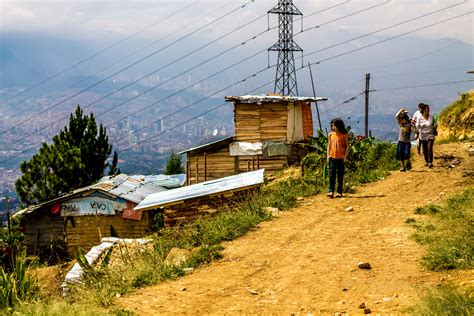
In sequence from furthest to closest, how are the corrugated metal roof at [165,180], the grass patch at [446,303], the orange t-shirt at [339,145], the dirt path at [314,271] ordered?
the corrugated metal roof at [165,180]
the orange t-shirt at [339,145]
the dirt path at [314,271]
the grass patch at [446,303]

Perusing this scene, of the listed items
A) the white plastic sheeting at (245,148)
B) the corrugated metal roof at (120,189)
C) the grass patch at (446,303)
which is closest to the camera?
the grass patch at (446,303)

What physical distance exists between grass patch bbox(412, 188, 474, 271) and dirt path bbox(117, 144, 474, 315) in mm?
223

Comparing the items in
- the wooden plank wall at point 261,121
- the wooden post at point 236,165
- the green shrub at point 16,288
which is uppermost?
the wooden plank wall at point 261,121

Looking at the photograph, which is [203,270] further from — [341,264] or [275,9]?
[275,9]

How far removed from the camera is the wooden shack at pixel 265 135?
3097 cm

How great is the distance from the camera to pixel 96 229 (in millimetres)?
27531

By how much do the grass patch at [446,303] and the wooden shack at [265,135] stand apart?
→ 2393cm

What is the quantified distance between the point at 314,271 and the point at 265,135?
2330 cm

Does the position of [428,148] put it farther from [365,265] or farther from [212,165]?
[212,165]

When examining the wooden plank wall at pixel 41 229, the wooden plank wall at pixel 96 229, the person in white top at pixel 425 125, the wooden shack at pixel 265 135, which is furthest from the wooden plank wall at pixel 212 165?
the person in white top at pixel 425 125

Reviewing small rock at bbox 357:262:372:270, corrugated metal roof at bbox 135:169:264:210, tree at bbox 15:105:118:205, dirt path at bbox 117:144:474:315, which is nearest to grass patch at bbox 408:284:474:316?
dirt path at bbox 117:144:474:315

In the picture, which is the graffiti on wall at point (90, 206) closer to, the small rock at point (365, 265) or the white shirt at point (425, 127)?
the white shirt at point (425, 127)

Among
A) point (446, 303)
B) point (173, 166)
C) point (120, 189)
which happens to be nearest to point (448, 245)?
point (446, 303)

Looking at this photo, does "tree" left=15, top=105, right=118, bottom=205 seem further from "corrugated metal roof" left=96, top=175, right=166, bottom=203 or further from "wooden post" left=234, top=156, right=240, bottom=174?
"wooden post" left=234, top=156, right=240, bottom=174
